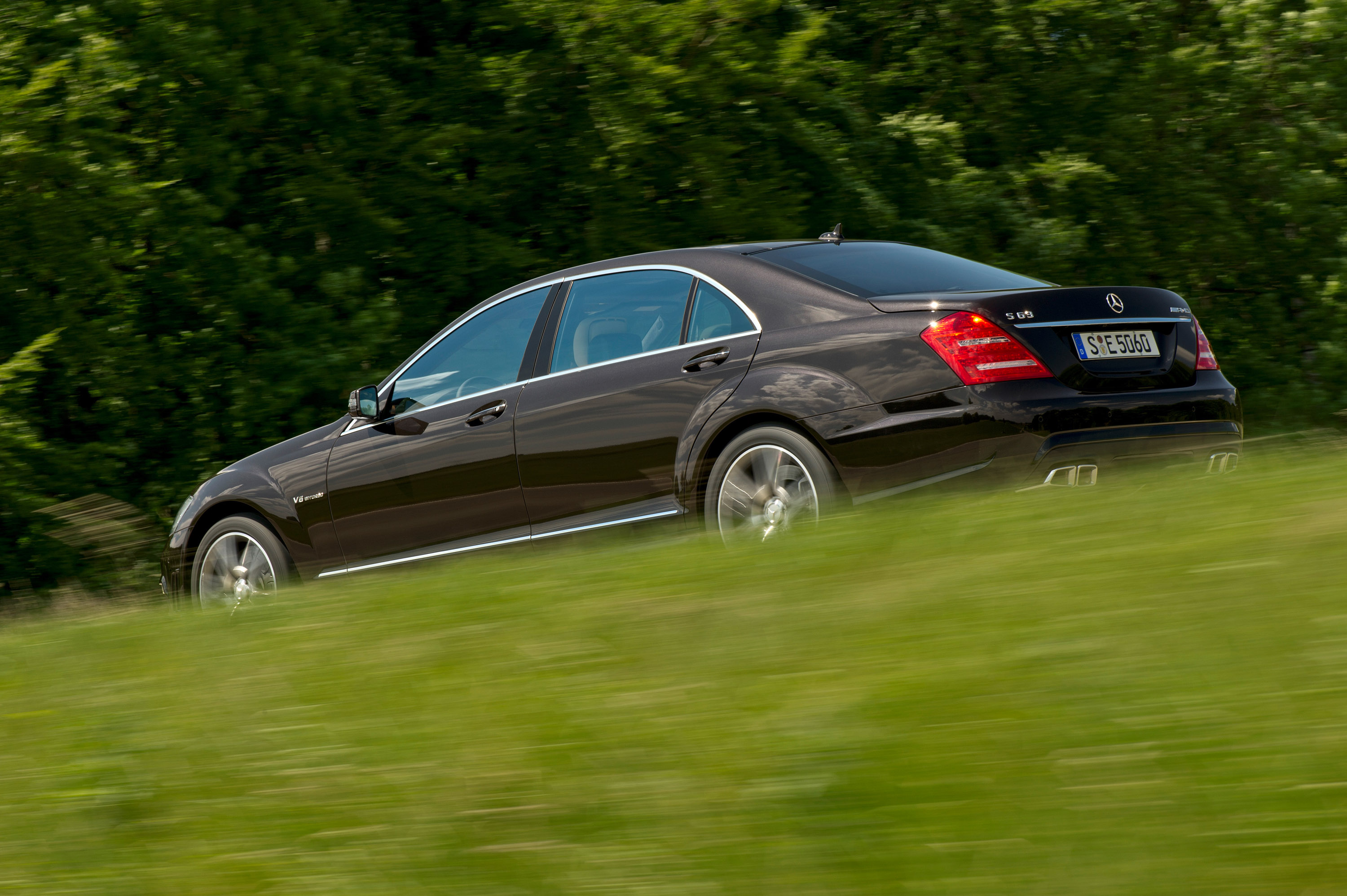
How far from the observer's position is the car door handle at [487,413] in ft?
23.1

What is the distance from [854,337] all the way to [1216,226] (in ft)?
45.9

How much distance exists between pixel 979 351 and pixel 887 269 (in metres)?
1.09

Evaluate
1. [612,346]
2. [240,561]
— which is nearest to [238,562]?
[240,561]

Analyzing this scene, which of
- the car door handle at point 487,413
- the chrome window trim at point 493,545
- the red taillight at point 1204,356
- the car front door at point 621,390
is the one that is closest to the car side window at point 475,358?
the car door handle at point 487,413

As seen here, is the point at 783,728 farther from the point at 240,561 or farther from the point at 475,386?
the point at 240,561

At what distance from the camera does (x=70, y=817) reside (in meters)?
3.35

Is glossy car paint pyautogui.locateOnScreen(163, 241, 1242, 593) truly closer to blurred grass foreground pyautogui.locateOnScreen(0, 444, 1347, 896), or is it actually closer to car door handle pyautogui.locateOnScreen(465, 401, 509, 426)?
car door handle pyautogui.locateOnScreen(465, 401, 509, 426)

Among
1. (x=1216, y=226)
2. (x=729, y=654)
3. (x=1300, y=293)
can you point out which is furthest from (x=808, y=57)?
(x=729, y=654)

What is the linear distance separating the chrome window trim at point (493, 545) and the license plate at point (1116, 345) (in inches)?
71.5

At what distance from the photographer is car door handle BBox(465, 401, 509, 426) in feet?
23.1

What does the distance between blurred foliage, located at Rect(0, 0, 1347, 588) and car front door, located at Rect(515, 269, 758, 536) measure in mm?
7320

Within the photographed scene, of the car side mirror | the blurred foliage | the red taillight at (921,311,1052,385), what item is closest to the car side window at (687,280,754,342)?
the red taillight at (921,311,1052,385)

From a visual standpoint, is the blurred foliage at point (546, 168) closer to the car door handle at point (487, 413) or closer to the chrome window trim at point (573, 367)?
the chrome window trim at point (573, 367)

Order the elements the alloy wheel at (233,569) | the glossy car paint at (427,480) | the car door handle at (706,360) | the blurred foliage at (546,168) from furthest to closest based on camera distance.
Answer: the blurred foliage at (546,168), the alloy wheel at (233,569), the glossy car paint at (427,480), the car door handle at (706,360)
